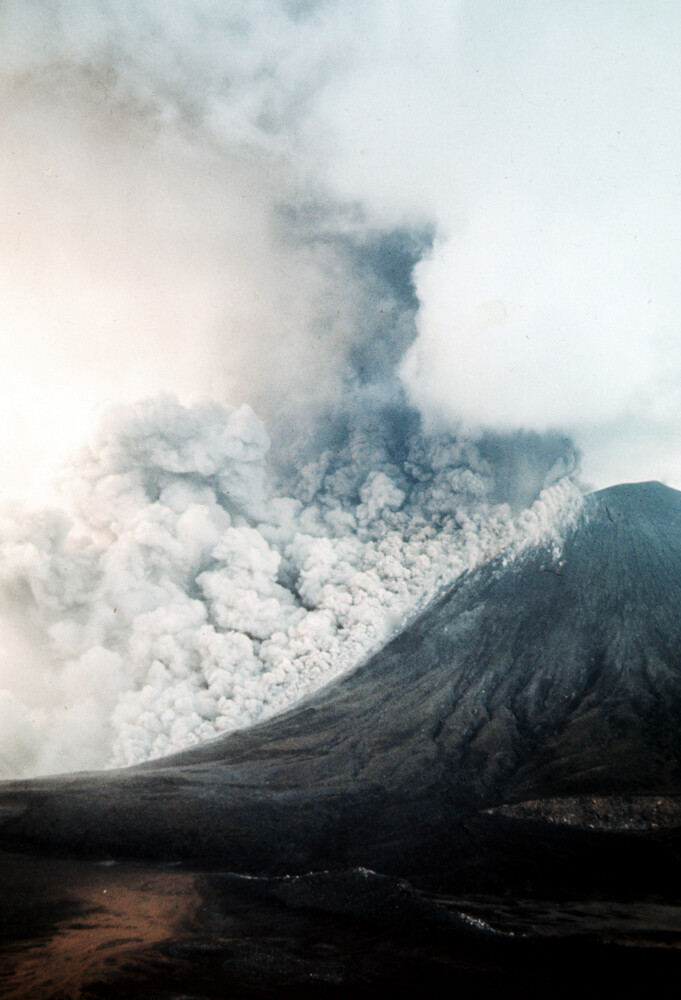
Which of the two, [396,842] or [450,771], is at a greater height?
[450,771]

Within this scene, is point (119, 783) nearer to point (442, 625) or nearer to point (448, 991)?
point (448, 991)

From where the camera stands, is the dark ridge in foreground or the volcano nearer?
the volcano

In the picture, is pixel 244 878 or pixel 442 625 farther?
pixel 442 625

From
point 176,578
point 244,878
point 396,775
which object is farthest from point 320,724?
point 176,578

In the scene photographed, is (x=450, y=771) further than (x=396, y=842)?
Yes

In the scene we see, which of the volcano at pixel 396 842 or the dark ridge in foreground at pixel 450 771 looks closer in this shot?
the volcano at pixel 396 842

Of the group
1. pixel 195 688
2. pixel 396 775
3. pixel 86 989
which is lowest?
pixel 396 775

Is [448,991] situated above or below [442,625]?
A: below

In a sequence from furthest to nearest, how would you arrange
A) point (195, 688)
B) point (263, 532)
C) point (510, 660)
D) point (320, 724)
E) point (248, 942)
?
point (263, 532), point (510, 660), point (195, 688), point (320, 724), point (248, 942)
